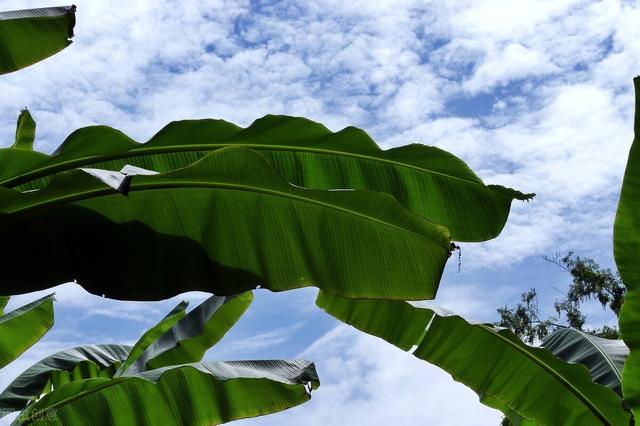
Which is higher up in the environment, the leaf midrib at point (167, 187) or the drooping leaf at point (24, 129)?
the drooping leaf at point (24, 129)

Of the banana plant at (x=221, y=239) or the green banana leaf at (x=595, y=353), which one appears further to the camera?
the green banana leaf at (x=595, y=353)

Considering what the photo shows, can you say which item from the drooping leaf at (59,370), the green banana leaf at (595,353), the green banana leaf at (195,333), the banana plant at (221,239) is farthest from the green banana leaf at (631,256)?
the drooping leaf at (59,370)

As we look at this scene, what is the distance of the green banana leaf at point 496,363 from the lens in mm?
2934

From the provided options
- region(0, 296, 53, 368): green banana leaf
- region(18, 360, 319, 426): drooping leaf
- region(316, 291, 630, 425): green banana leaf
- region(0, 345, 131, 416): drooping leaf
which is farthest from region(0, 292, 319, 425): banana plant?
region(0, 345, 131, 416): drooping leaf

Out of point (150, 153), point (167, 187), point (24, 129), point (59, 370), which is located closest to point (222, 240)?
point (167, 187)

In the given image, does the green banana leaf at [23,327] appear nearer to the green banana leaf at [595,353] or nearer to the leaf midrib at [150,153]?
the leaf midrib at [150,153]

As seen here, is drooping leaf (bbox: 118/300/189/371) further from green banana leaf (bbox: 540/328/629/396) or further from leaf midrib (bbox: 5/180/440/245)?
green banana leaf (bbox: 540/328/629/396)

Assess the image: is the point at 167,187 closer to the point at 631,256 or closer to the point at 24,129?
the point at 631,256

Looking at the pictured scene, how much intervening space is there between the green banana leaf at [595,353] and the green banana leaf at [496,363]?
0.75 ft

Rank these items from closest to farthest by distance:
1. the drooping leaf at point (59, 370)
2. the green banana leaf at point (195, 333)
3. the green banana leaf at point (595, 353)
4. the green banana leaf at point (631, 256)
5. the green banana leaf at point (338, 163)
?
the green banana leaf at point (631, 256), the green banana leaf at point (338, 163), the green banana leaf at point (195, 333), the green banana leaf at point (595, 353), the drooping leaf at point (59, 370)

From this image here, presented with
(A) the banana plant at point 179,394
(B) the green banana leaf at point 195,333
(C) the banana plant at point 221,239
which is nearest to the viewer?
(C) the banana plant at point 221,239

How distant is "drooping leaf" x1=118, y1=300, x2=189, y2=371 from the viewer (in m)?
3.58

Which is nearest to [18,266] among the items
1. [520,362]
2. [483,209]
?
[483,209]

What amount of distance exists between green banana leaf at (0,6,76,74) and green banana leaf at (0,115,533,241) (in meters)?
0.29
